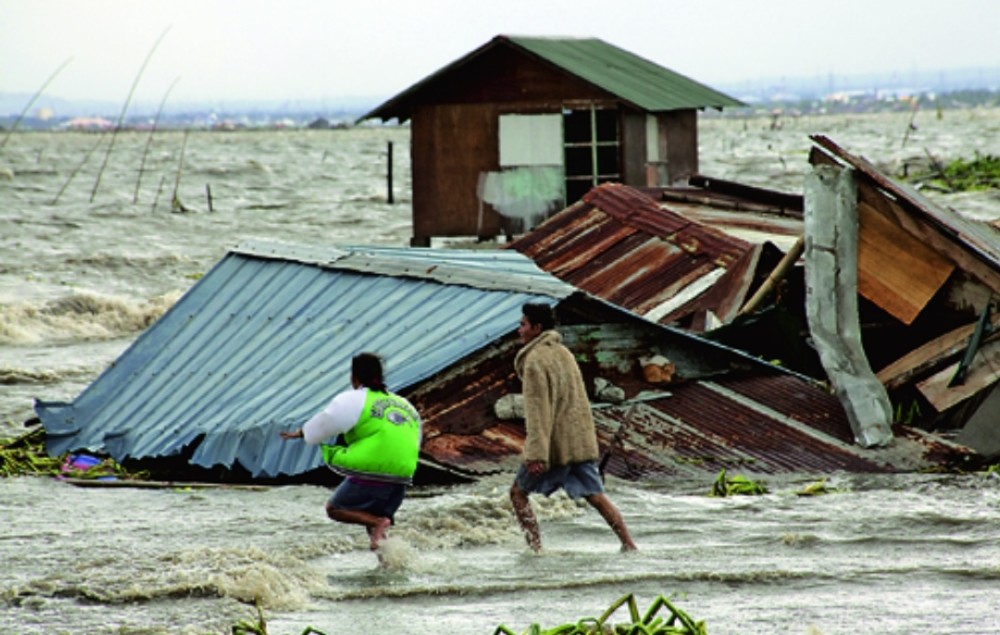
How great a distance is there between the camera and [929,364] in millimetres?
11648

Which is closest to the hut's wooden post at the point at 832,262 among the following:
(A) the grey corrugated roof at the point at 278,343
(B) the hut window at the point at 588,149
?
(A) the grey corrugated roof at the point at 278,343

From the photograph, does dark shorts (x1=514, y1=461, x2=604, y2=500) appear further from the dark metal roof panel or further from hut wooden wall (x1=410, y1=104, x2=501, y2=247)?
hut wooden wall (x1=410, y1=104, x2=501, y2=247)

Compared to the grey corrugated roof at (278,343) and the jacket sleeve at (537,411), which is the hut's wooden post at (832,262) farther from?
the jacket sleeve at (537,411)

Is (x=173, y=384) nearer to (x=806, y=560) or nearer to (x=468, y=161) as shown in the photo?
(x=806, y=560)

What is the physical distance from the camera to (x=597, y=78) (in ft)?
77.7

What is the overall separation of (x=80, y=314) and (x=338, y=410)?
596 inches

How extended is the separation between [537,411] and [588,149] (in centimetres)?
1703

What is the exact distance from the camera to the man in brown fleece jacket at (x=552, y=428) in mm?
8016

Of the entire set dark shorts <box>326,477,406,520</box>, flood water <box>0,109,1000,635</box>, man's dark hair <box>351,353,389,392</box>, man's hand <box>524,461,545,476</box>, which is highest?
man's dark hair <box>351,353,389,392</box>

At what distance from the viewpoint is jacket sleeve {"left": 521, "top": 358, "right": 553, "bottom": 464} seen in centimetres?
799

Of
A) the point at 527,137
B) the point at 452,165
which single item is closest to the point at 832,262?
the point at 527,137

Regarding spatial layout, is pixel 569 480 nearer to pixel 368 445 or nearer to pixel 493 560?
pixel 493 560

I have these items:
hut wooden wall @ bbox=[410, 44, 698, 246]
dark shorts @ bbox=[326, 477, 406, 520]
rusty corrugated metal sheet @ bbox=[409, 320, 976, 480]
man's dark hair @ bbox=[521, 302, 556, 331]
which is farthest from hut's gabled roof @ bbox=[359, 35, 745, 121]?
dark shorts @ bbox=[326, 477, 406, 520]

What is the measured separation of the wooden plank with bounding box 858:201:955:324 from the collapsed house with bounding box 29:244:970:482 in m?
1.04
